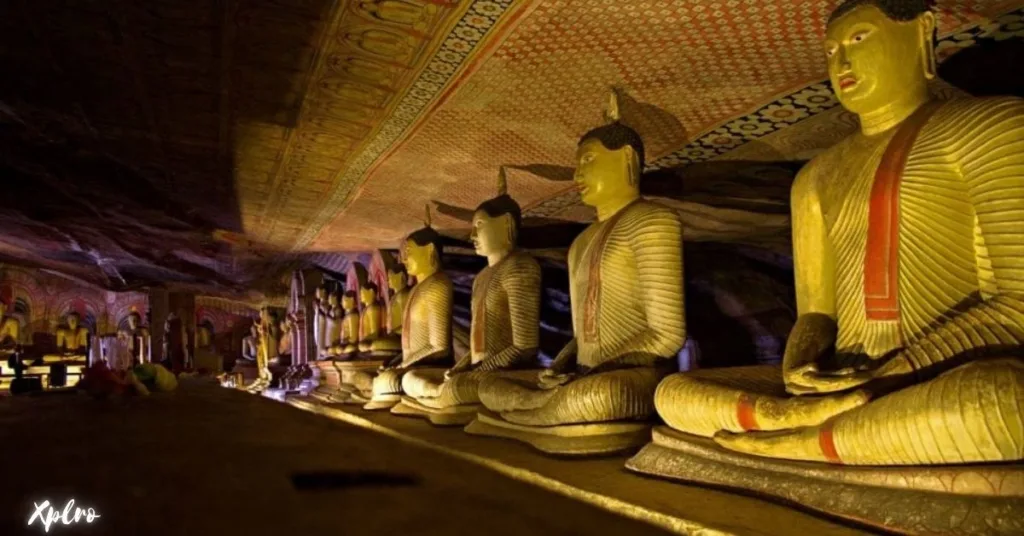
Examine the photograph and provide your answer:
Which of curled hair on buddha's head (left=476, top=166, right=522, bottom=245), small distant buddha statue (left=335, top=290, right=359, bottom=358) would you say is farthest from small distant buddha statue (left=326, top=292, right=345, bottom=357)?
curled hair on buddha's head (left=476, top=166, right=522, bottom=245)

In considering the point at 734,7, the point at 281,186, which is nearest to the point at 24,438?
the point at 281,186

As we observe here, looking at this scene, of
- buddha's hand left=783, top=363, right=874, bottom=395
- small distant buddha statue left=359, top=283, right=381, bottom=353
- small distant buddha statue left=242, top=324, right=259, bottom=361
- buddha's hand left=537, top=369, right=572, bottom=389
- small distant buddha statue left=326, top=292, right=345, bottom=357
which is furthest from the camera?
small distant buddha statue left=242, top=324, right=259, bottom=361

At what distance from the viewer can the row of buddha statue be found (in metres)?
1.82

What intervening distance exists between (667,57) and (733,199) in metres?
2.99

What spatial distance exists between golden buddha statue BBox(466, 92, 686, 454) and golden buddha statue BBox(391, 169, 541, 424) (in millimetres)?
439

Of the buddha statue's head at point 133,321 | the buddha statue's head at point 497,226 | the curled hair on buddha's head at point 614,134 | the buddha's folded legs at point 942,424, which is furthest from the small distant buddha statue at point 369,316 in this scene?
the buddha statue's head at point 133,321

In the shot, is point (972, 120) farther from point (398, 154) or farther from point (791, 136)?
point (398, 154)

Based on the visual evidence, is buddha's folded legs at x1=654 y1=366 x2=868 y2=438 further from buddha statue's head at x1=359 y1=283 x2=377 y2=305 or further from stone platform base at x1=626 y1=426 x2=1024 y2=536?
buddha statue's head at x1=359 y1=283 x2=377 y2=305

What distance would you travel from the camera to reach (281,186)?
7.25m

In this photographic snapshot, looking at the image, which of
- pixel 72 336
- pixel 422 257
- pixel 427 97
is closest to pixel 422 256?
pixel 422 257

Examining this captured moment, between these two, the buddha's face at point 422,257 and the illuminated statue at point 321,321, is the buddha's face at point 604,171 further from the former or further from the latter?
the illuminated statue at point 321,321

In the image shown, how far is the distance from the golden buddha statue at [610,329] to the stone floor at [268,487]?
1.43 ft

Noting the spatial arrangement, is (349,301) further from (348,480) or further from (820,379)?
(820,379)

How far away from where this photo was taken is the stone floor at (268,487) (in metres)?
2.05
